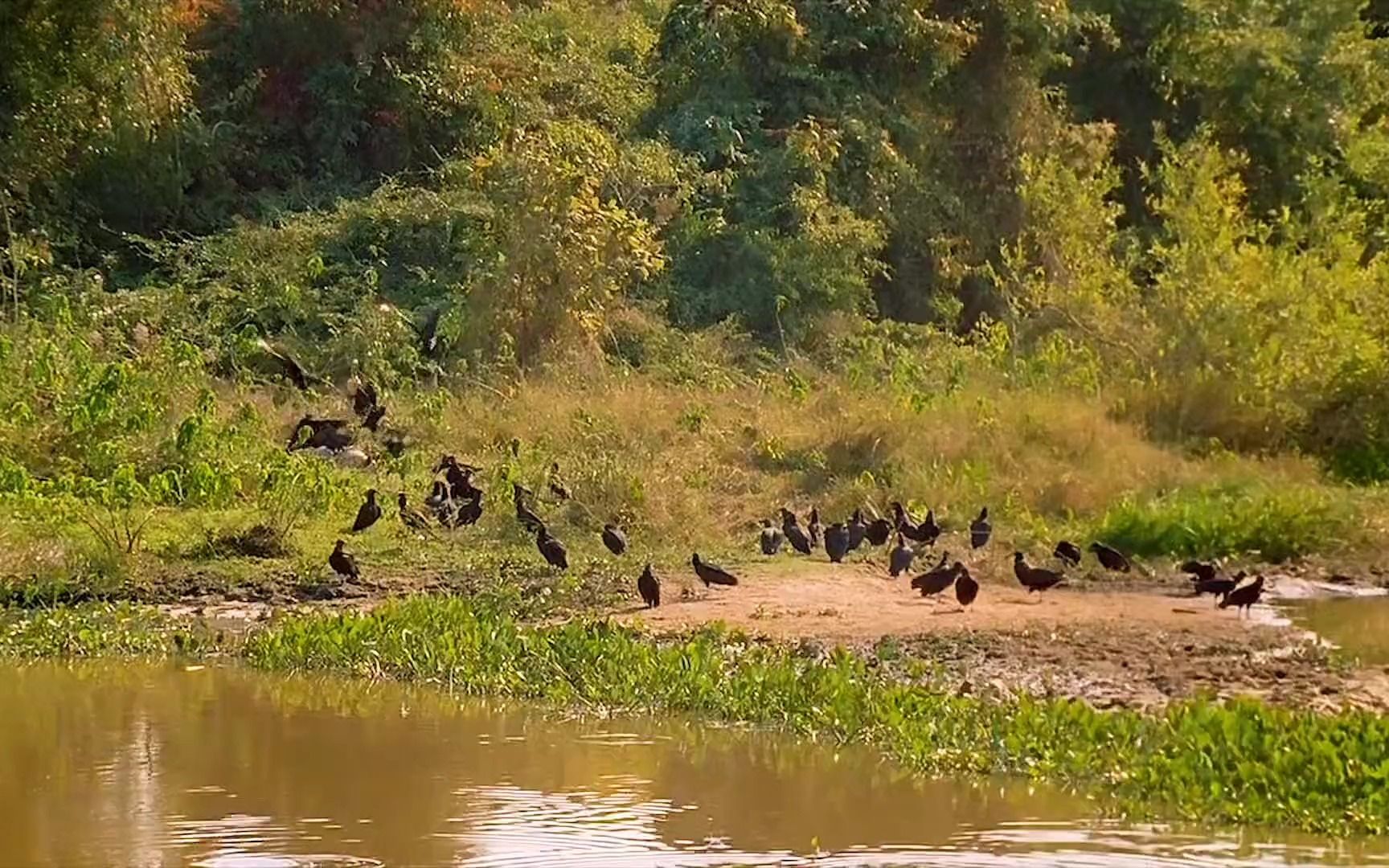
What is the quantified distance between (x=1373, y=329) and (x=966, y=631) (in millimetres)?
7675

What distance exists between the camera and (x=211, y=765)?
805 cm

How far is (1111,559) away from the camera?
12727 millimetres

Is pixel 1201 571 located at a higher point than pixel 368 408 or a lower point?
lower

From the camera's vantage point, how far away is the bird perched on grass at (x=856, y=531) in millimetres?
12875

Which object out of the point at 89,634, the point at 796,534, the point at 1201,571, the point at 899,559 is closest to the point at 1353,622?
the point at 1201,571

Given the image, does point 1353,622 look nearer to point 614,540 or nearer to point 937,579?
point 937,579

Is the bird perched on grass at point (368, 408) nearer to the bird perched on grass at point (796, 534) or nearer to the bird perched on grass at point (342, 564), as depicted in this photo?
the bird perched on grass at point (342, 564)

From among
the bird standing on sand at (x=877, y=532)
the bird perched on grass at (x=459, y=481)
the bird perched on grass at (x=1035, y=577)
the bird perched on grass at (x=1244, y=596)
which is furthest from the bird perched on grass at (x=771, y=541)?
the bird perched on grass at (x=1244, y=596)

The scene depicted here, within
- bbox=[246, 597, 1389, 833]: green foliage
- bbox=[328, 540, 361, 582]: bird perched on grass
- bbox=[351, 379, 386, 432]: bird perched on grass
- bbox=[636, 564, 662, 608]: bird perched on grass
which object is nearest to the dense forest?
bbox=[351, 379, 386, 432]: bird perched on grass

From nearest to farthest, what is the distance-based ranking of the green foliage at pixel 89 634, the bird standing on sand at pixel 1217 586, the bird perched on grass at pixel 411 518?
the green foliage at pixel 89 634 → the bird standing on sand at pixel 1217 586 → the bird perched on grass at pixel 411 518

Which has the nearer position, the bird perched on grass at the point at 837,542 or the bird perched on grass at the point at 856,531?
the bird perched on grass at the point at 837,542

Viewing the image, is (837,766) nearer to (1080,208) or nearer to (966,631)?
(966,631)

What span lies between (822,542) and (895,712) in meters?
4.97

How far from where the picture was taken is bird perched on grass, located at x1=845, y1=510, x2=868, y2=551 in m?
12.9
